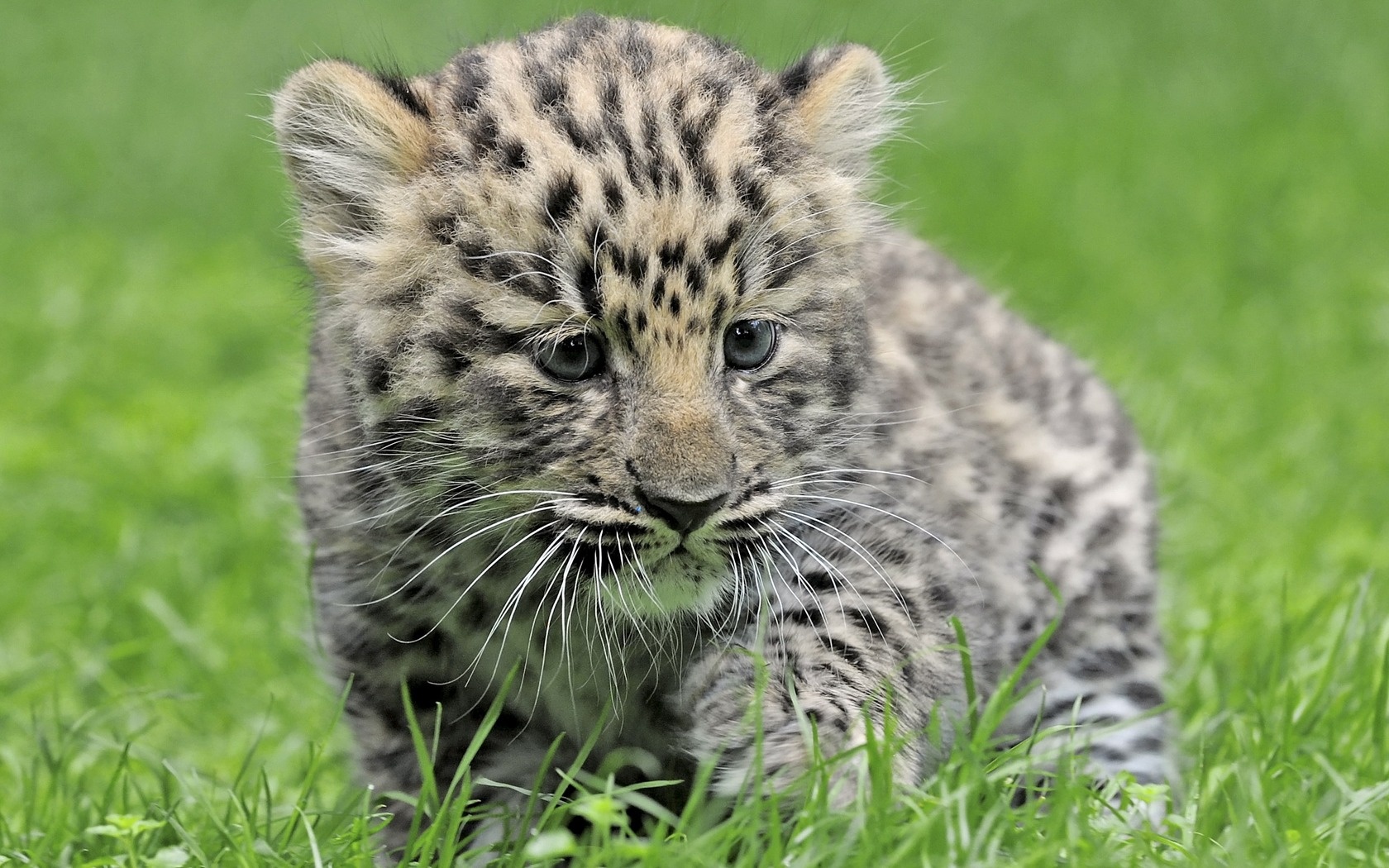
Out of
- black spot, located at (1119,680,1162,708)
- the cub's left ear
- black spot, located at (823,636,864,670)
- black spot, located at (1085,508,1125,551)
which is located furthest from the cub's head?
black spot, located at (1119,680,1162,708)

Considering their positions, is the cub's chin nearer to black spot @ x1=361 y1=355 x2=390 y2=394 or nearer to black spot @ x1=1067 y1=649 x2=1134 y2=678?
black spot @ x1=361 y1=355 x2=390 y2=394

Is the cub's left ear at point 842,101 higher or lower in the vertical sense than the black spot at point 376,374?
higher

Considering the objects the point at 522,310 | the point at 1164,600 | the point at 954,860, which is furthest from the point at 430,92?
the point at 1164,600

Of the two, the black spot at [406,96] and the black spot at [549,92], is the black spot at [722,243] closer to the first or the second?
the black spot at [549,92]

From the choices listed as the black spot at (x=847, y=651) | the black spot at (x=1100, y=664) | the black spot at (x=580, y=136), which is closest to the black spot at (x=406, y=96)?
the black spot at (x=580, y=136)

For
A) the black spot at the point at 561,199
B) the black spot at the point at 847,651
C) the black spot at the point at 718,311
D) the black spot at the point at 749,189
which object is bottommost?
the black spot at the point at 847,651

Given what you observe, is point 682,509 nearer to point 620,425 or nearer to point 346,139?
point 620,425

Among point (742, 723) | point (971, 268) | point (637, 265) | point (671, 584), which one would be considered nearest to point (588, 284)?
point (637, 265)
